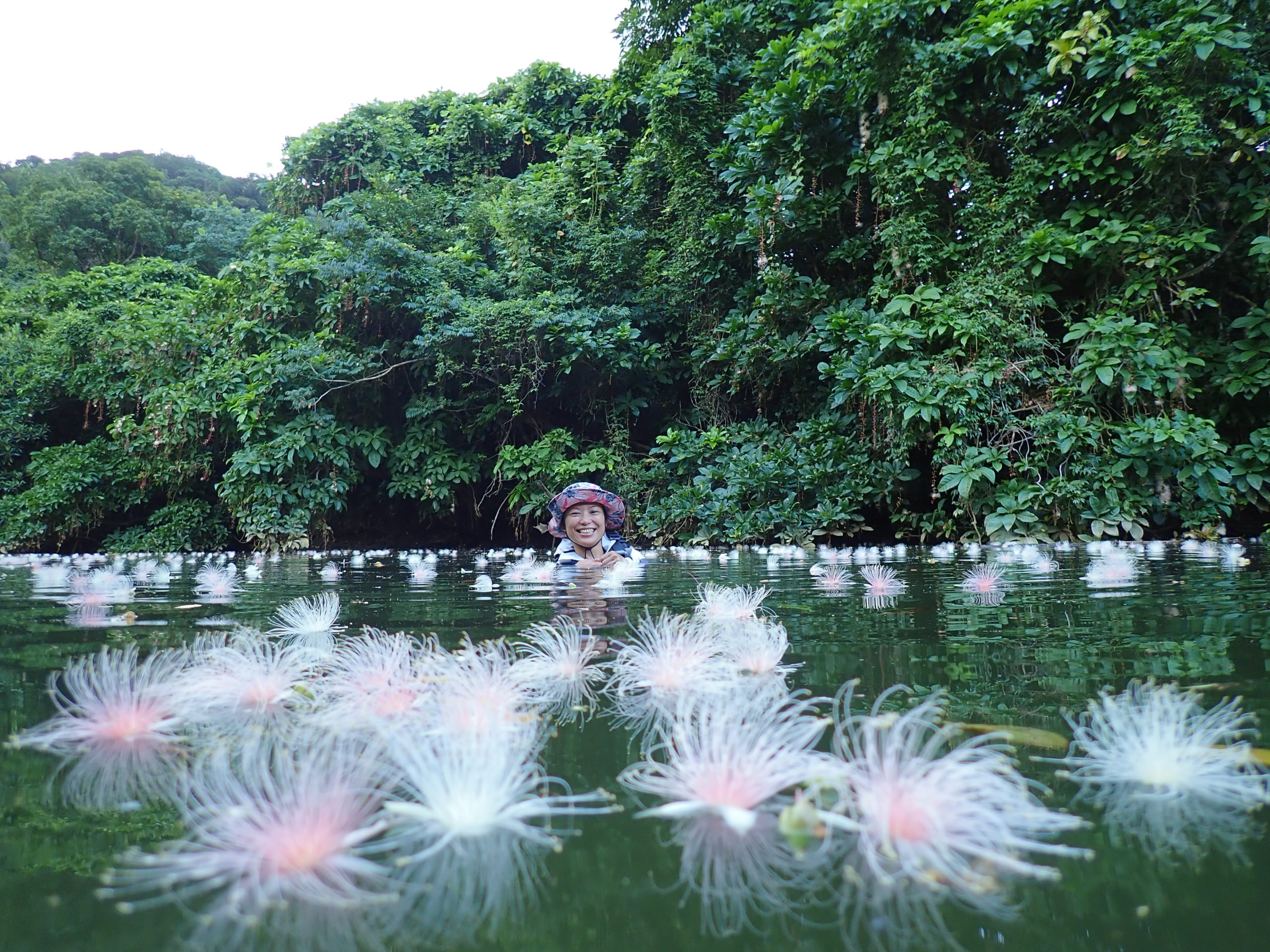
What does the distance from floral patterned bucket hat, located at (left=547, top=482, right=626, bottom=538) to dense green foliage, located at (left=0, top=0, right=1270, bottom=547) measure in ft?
7.10

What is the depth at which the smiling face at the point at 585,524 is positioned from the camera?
5242mm

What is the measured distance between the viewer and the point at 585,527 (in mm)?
5230

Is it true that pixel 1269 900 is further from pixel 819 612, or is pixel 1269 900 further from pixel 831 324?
pixel 831 324

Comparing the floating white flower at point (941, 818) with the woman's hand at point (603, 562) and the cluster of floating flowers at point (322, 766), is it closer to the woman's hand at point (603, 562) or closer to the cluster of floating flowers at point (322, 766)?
the cluster of floating flowers at point (322, 766)

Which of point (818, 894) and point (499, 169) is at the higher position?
point (499, 169)

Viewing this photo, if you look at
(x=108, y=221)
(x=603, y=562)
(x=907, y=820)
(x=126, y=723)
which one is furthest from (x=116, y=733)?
(x=108, y=221)

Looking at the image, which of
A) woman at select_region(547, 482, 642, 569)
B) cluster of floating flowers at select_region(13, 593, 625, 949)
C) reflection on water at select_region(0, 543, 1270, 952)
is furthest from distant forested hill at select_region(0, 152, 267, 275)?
reflection on water at select_region(0, 543, 1270, 952)

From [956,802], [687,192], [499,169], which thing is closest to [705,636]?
[956,802]

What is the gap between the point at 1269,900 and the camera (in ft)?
2.06

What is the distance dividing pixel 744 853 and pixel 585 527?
14.8 ft

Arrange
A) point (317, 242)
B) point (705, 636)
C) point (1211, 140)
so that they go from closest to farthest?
point (705, 636) < point (1211, 140) < point (317, 242)

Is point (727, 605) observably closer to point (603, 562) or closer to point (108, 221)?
point (603, 562)

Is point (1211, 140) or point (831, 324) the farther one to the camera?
point (831, 324)

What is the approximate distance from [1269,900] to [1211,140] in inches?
269
